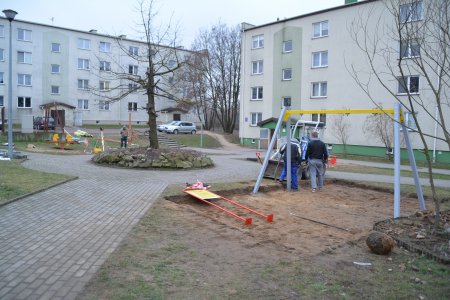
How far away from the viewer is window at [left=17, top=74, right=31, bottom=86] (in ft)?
167

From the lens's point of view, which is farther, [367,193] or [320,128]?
[320,128]

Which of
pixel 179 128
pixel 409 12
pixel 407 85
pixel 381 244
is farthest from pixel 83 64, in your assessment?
pixel 381 244

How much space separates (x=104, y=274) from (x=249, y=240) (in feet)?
9.44

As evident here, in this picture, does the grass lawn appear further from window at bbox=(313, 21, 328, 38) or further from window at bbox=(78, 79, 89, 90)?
window at bbox=(78, 79, 89, 90)

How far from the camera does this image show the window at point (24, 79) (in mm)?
51000

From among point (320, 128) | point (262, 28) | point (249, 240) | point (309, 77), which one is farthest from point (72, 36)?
point (249, 240)

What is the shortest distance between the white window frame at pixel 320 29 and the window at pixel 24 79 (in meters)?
35.3

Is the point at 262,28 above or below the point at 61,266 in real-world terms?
above

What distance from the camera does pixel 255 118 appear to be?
42.6m

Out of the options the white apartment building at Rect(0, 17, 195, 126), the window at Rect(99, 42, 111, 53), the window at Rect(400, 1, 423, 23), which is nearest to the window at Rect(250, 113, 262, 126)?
the white apartment building at Rect(0, 17, 195, 126)

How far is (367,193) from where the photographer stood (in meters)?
13.7

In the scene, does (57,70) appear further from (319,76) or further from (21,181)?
(21,181)

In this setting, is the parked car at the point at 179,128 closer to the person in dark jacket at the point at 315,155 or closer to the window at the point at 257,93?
the window at the point at 257,93

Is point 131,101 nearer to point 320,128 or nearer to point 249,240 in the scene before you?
point 320,128
